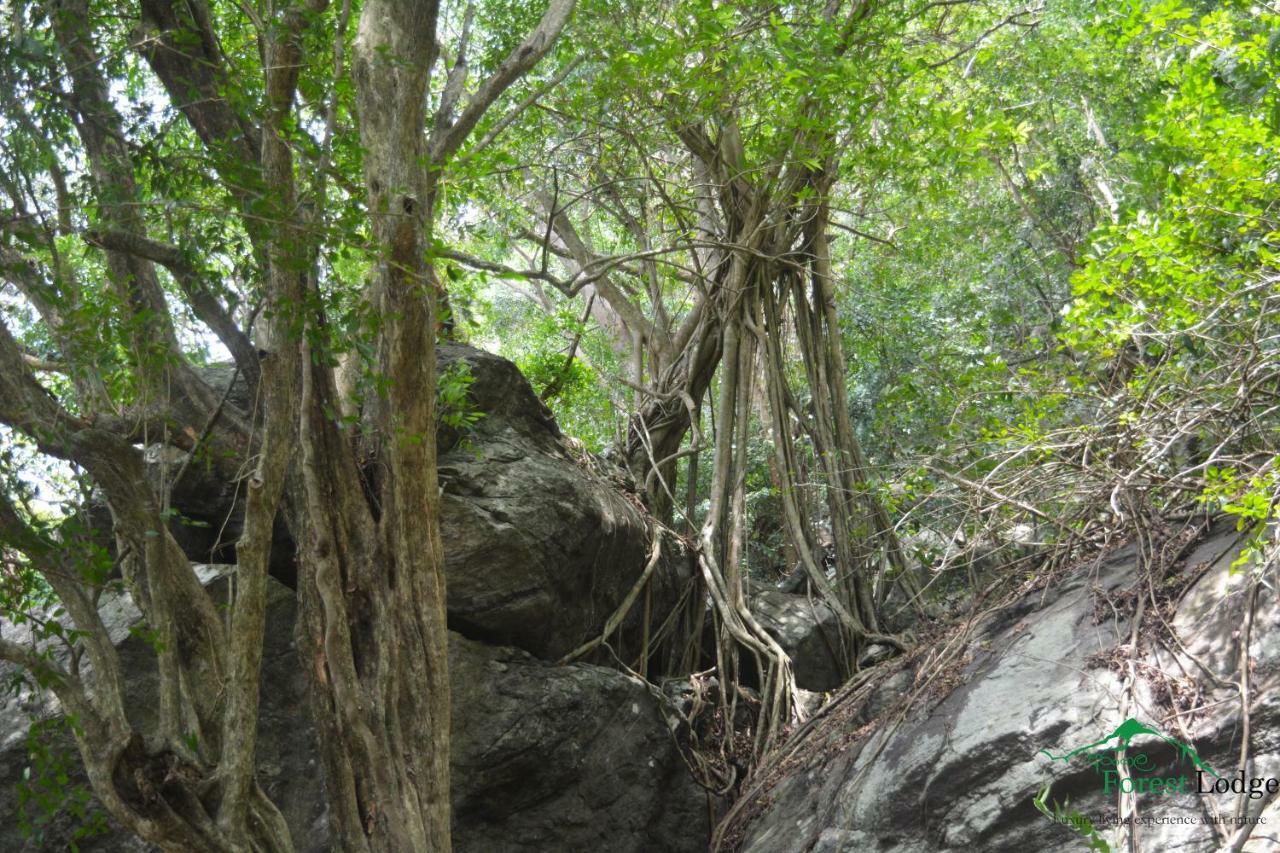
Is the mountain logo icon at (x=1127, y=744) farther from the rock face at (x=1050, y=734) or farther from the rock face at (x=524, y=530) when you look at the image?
the rock face at (x=524, y=530)

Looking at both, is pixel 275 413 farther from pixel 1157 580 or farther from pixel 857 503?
pixel 857 503

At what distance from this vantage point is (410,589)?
3537 mm

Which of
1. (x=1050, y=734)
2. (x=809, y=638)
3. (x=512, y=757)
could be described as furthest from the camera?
(x=809, y=638)

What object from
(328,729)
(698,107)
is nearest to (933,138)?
(698,107)

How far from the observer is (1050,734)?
11.7 ft

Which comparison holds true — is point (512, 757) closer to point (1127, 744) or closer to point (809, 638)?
point (809, 638)

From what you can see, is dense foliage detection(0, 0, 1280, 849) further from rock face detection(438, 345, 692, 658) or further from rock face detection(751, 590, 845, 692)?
rock face detection(438, 345, 692, 658)

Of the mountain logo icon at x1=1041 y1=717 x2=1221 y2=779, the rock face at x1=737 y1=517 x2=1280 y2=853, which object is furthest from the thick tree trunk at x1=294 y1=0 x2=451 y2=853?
the mountain logo icon at x1=1041 y1=717 x2=1221 y2=779

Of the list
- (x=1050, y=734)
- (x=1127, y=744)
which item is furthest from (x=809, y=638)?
(x=1127, y=744)

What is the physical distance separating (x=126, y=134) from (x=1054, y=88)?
7.64m

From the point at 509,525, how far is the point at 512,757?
Answer: 983 millimetres

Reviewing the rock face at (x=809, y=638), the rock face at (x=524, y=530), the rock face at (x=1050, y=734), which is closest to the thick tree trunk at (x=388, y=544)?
the rock face at (x=524, y=530)

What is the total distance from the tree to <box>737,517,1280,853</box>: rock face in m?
1.65

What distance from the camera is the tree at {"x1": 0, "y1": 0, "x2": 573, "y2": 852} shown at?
2951 millimetres
